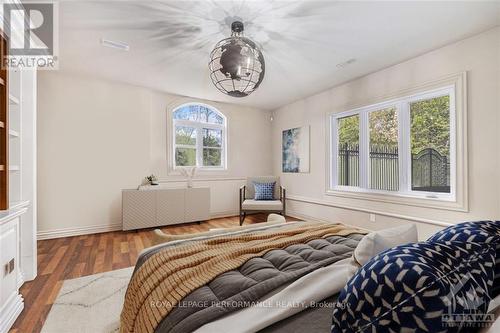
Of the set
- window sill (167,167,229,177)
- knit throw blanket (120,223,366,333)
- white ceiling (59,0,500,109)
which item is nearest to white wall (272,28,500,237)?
white ceiling (59,0,500,109)

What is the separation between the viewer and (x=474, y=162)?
2.44 meters

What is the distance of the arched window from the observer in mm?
4572

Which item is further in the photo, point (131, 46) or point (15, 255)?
point (131, 46)

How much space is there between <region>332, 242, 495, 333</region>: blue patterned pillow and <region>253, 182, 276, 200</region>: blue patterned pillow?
3932mm

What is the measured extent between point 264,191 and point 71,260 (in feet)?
10.2

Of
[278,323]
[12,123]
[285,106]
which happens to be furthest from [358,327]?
[285,106]

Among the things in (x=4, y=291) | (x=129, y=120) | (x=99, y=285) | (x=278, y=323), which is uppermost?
(x=129, y=120)

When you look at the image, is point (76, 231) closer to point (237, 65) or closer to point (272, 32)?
point (237, 65)

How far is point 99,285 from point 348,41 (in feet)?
11.6

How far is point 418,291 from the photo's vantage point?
0.49 m

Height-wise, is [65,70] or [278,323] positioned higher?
[65,70]

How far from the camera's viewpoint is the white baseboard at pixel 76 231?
335 cm

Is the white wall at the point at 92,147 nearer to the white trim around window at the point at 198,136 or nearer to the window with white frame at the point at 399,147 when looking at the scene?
the white trim around window at the point at 198,136

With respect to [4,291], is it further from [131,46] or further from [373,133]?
[373,133]
